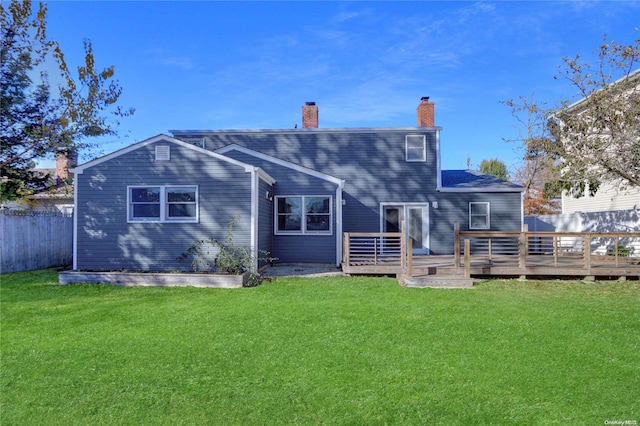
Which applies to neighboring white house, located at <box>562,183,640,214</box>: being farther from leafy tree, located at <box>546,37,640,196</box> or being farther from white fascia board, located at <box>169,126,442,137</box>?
white fascia board, located at <box>169,126,442,137</box>

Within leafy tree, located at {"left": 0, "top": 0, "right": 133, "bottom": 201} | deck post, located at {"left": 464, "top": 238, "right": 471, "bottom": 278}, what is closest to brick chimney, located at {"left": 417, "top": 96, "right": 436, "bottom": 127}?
deck post, located at {"left": 464, "top": 238, "right": 471, "bottom": 278}

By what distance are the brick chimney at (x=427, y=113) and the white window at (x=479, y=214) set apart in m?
4.07

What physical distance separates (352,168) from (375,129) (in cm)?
186

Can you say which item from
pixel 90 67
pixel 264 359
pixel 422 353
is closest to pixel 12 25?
pixel 90 67

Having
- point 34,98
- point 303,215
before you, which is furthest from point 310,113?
point 34,98

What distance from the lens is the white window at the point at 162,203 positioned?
11.8 meters

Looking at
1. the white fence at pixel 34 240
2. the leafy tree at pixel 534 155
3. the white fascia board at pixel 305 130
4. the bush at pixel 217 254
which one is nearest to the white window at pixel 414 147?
the white fascia board at pixel 305 130

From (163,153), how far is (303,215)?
17.3ft

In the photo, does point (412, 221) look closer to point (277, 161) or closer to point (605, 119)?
point (277, 161)

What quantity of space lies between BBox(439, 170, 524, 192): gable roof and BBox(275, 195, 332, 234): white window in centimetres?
525

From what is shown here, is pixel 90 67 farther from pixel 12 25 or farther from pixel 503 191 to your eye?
pixel 503 191

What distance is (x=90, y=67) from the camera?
1359cm

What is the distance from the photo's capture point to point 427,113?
17.9 m

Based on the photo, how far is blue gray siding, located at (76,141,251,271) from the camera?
11.8 metres
